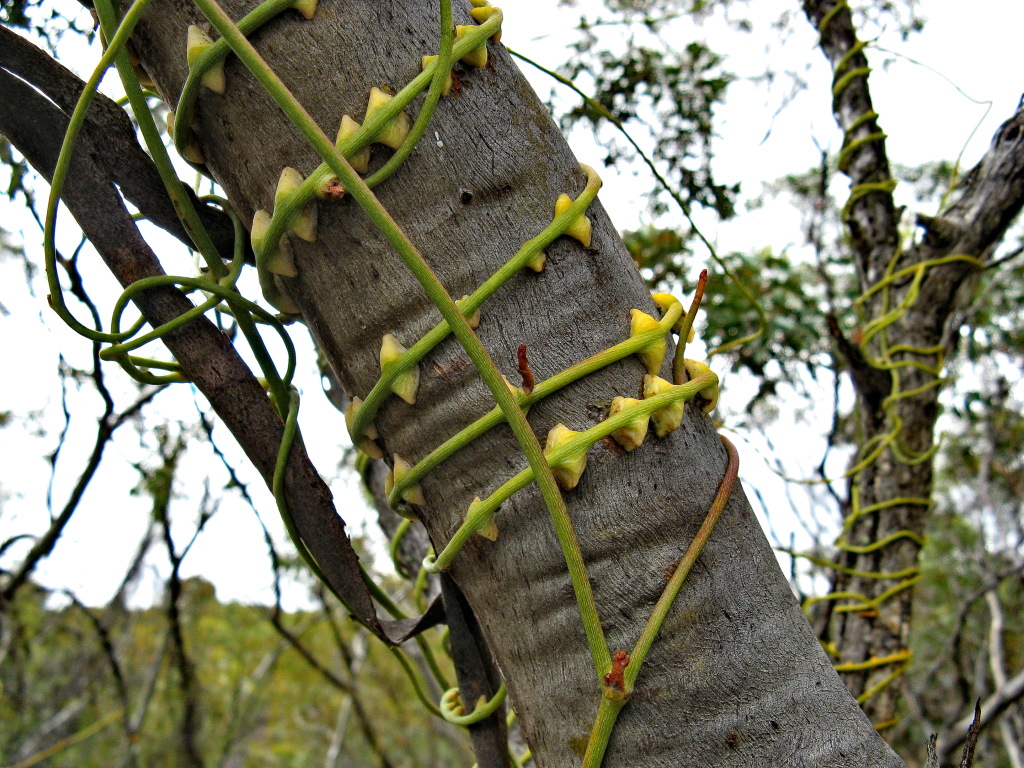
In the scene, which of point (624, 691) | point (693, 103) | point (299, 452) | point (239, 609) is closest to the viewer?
point (624, 691)

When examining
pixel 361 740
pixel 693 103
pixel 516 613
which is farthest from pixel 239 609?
pixel 516 613

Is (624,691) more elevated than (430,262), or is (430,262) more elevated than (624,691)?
(430,262)

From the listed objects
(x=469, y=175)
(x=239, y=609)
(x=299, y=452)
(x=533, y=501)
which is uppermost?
(x=239, y=609)

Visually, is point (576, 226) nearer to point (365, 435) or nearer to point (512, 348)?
point (512, 348)

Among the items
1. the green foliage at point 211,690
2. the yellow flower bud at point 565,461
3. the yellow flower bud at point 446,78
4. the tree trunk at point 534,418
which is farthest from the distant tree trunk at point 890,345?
the green foliage at point 211,690

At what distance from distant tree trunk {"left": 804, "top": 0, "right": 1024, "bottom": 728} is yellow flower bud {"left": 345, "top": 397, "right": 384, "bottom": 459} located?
1.06 m

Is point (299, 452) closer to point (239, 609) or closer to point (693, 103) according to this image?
point (693, 103)

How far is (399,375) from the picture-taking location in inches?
21.3

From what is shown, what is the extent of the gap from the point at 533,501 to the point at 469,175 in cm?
24

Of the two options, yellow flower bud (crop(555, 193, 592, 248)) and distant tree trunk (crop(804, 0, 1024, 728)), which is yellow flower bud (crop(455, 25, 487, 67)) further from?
distant tree trunk (crop(804, 0, 1024, 728))

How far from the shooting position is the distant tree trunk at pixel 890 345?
1.44 meters

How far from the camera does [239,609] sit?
324 inches

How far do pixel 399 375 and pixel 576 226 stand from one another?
6.7 inches

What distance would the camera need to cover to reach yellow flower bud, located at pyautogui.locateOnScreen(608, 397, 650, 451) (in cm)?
52
